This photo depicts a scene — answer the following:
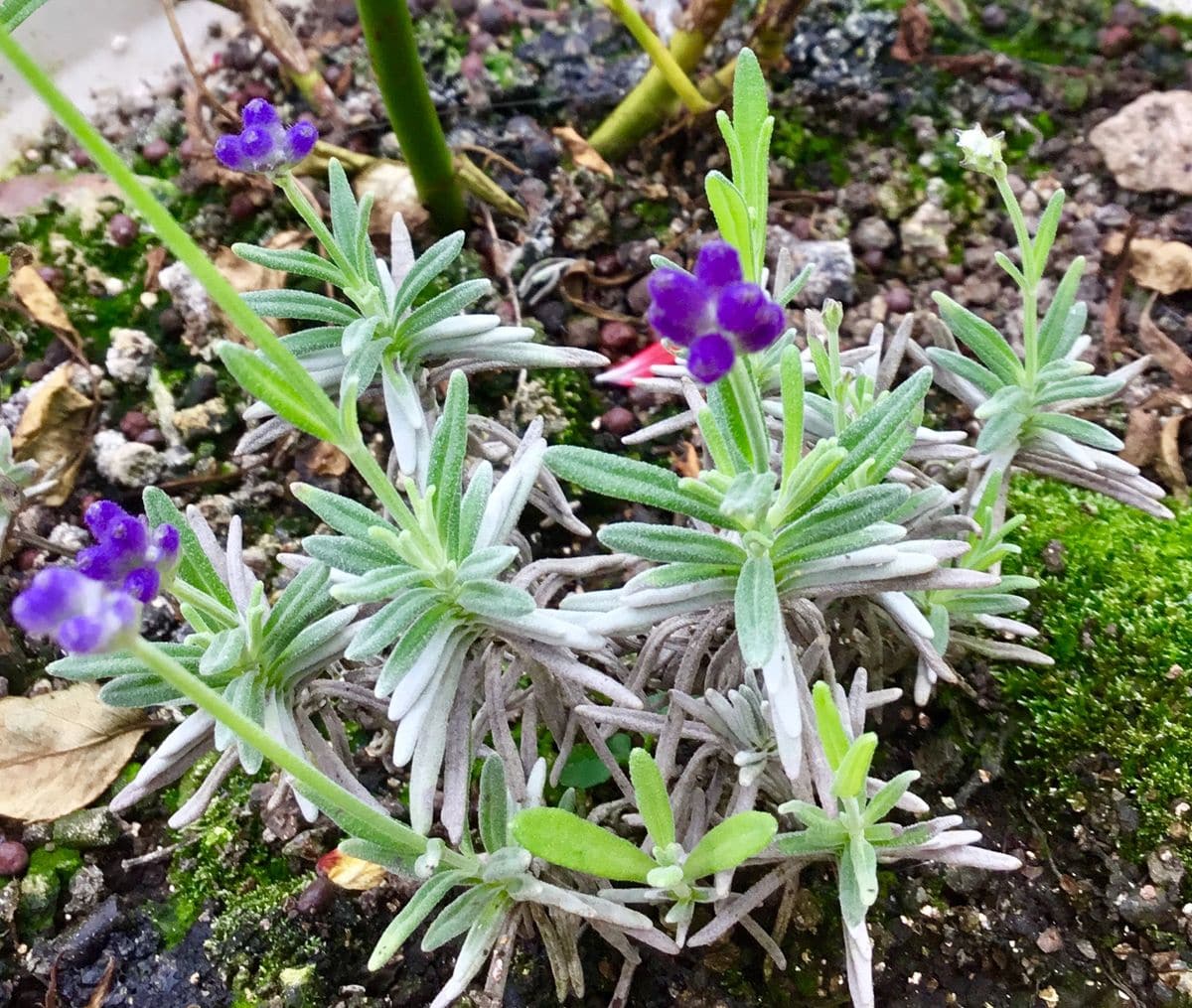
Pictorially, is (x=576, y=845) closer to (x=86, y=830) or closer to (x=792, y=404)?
(x=792, y=404)

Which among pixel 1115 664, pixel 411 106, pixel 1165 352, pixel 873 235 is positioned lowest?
pixel 1115 664

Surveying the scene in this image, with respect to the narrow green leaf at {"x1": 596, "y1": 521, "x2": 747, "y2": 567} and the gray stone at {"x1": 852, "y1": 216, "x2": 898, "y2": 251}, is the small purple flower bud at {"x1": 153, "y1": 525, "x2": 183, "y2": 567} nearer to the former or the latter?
the narrow green leaf at {"x1": 596, "y1": 521, "x2": 747, "y2": 567}

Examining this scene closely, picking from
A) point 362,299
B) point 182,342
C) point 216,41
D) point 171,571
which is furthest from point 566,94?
point 171,571

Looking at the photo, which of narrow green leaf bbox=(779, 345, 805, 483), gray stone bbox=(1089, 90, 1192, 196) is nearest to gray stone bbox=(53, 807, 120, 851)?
narrow green leaf bbox=(779, 345, 805, 483)

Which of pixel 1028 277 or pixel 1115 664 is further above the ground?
pixel 1028 277

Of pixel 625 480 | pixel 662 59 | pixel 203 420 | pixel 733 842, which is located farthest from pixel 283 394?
pixel 662 59
